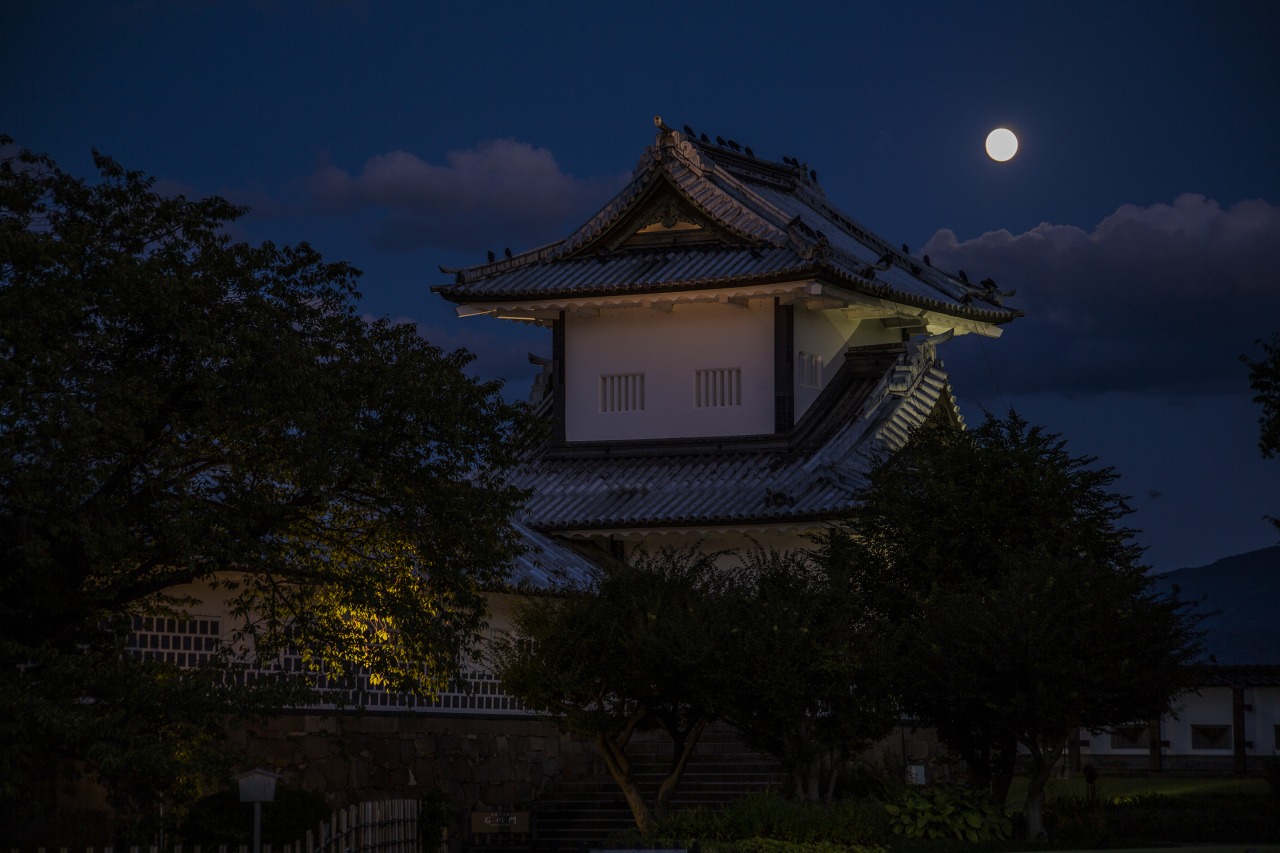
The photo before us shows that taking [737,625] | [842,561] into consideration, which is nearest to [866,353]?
[842,561]

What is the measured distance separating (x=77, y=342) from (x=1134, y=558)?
18657 millimetres

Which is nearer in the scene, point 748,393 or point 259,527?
point 259,527

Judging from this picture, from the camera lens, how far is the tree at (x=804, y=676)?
24547 mm

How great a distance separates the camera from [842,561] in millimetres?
29047

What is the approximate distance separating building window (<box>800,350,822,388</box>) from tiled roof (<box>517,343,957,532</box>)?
387 mm

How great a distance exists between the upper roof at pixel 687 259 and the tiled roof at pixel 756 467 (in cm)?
204

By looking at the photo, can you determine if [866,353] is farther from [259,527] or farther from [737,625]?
[259,527]

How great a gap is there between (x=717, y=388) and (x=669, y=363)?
50.3 inches

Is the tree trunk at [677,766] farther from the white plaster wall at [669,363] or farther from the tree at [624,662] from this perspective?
the white plaster wall at [669,363]

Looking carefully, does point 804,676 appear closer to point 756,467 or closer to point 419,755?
point 419,755

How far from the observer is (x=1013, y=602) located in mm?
25547

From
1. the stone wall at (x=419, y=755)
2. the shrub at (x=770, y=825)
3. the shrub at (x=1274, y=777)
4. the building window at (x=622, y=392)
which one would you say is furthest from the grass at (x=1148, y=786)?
the building window at (x=622, y=392)

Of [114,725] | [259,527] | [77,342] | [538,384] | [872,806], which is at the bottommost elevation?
[872,806]

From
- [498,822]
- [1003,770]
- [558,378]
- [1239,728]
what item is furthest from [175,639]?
[1239,728]
